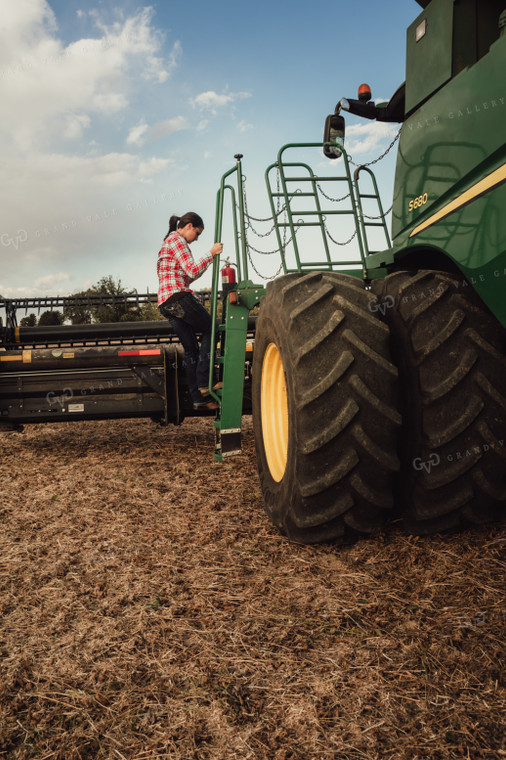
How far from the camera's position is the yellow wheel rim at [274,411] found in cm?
333

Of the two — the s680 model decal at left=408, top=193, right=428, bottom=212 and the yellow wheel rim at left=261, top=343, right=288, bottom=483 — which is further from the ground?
the s680 model decal at left=408, top=193, right=428, bottom=212

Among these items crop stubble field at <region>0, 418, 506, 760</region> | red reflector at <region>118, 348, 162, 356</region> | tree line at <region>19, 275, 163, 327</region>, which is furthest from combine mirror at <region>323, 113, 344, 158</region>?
tree line at <region>19, 275, 163, 327</region>

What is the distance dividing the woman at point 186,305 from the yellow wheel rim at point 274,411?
169 centimetres

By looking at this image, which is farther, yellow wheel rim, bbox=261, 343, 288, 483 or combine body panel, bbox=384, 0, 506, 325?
yellow wheel rim, bbox=261, 343, 288, 483

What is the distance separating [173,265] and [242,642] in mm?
3831

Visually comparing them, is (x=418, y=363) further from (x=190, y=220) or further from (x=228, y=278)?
(x=190, y=220)

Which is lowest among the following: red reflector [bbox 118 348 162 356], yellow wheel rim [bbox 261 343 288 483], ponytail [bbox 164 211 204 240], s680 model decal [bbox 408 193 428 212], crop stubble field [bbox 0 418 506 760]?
crop stubble field [bbox 0 418 506 760]

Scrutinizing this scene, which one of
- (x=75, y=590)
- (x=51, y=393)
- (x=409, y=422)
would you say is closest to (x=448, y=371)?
(x=409, y=422)

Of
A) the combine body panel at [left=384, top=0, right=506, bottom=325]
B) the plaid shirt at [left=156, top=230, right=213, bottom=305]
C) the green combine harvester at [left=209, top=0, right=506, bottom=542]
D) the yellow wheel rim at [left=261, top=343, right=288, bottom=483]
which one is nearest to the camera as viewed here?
the combine body panel at [left=384, top=0, right=506, bottom=325]

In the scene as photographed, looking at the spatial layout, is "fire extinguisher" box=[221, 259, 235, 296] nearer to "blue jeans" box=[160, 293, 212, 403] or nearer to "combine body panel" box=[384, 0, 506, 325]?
"blue jeans" box=[160, 293, 212, 403]

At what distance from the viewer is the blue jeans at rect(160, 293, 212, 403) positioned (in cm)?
518

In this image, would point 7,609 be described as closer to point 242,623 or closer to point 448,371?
point 242,623

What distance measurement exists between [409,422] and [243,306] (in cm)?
183

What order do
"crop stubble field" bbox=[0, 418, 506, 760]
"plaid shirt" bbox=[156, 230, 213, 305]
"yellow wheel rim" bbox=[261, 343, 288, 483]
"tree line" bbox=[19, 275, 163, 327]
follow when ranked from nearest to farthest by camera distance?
1. "crop stubble field" bbox=[0, 418, 506, 760]
2. "yellow wheel rim" bbox=[261, 343, 288, 483]
3. "plaid shirt" bbox=[156, 230, 213, 305]
4. "tree line" bbox=[19, 275, 163, 327]
